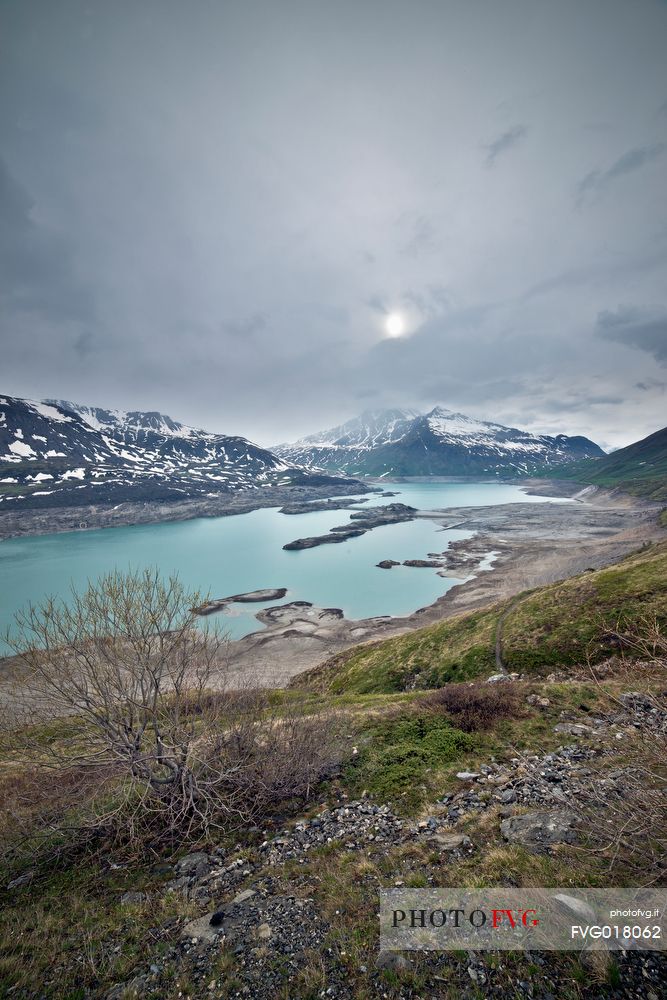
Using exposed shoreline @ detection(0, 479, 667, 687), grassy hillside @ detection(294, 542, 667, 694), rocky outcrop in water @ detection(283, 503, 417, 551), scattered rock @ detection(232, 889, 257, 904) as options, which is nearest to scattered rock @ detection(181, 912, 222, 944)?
scattered rock @ detection(232, 889, 257, 904)

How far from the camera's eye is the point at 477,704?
1639cm

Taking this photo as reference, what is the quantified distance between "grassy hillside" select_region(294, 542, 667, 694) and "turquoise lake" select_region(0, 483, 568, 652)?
2572 centimetres

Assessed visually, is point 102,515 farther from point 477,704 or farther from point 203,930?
point 203,930

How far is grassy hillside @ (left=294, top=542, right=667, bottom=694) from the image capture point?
80.0ft

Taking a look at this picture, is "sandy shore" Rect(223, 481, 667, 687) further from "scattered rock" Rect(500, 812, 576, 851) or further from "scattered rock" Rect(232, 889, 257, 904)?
"scattered rock" Rect(500, 812, 576, 851)

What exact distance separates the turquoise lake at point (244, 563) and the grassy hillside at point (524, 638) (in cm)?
2572

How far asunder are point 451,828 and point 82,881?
9886 millimetres

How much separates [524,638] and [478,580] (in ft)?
158

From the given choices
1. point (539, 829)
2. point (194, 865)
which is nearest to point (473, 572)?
point (539, 829)

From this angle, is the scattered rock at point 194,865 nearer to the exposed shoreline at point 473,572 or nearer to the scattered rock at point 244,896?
the scattered rock at point 244,896

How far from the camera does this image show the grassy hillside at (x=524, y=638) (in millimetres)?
24391

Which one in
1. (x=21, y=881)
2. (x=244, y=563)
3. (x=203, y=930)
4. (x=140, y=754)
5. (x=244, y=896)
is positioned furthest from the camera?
(x=244, y=563)
